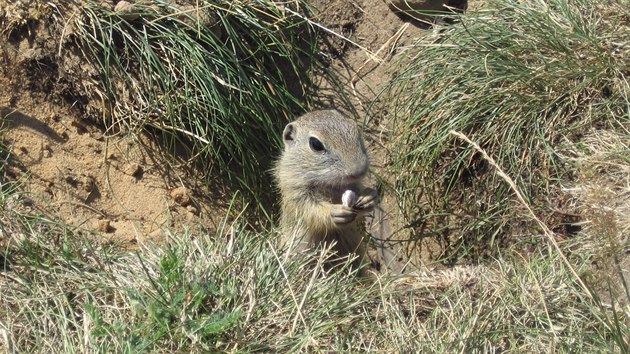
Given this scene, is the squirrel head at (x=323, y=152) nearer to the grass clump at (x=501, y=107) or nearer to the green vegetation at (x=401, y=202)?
the green vegetation at (x=401, y=202)

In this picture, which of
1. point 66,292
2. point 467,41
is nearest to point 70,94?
point 66,292

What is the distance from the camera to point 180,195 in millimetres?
7316

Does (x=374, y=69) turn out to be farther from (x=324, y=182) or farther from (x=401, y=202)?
(x=324, y=182)

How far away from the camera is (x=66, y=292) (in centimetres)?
485

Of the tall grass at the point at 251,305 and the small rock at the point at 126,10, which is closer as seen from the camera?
the tall grass at the point at 251,305

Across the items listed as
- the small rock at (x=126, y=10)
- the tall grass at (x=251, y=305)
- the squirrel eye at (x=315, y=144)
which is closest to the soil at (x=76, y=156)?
the small rock at (x=126, y=10)

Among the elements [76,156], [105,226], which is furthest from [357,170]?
[76,156]

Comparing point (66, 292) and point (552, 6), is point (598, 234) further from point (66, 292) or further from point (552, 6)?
point (552, 6)

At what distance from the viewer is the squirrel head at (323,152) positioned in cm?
618

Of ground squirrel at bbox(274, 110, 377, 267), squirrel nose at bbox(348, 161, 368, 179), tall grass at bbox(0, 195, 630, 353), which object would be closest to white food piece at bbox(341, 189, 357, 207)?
ground squirrel at bbox(274, 110, 377, 267)

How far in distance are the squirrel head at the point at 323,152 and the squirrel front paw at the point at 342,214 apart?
0.20m

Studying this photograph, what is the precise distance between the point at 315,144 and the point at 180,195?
1.53 m


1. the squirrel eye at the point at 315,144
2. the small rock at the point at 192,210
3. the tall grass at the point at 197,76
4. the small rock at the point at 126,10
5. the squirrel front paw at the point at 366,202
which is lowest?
the small rock at the point at 192,210

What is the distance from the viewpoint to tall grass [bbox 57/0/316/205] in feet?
22.6
